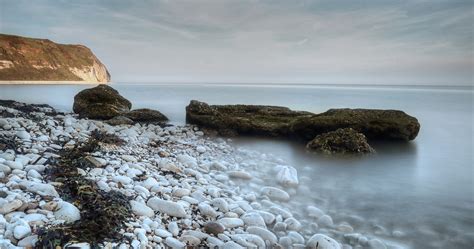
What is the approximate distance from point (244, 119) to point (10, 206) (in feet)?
23.1

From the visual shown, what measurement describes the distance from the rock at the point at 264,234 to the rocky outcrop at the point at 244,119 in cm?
578

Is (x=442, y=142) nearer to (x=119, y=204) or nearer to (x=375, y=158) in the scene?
(x=375, y=158)

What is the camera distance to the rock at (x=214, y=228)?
3035mm

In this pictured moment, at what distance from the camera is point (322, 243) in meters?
2.98

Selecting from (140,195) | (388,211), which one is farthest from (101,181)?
(388,211)

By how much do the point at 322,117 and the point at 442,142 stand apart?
3527 millimetres

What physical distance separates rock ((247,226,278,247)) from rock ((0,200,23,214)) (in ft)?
6.19

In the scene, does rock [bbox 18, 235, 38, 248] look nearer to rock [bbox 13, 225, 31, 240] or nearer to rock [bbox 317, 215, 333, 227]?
rock [bbox 13, 225, 31, 240]

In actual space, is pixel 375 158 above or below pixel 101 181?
below

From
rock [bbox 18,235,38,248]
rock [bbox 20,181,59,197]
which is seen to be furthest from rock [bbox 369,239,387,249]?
rock [bbox 20,181,59,197]

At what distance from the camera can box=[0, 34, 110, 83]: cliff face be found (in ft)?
219

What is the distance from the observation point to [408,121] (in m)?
8.44

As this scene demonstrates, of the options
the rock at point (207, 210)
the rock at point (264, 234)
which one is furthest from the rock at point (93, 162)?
the rock at point (264, 234)

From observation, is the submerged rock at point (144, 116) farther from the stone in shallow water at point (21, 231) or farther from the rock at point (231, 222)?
the stone in shallow water at point (21, 231)
